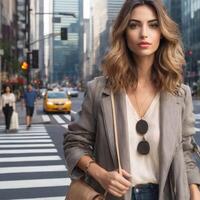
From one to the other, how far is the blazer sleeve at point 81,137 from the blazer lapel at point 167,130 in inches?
12.6

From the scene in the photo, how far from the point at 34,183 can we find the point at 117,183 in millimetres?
6749

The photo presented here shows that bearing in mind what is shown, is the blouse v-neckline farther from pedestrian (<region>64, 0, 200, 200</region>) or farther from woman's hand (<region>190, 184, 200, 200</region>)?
woman's hand (<region>190, 184, 200, 200</region>)

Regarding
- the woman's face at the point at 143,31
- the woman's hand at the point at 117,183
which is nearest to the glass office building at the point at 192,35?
the woman's face at the point at 143,31

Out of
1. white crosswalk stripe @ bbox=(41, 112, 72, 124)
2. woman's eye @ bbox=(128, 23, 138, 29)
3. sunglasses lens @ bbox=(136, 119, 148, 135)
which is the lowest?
white crosswalk stripe @ bbox=(41, 112, 72, 124)

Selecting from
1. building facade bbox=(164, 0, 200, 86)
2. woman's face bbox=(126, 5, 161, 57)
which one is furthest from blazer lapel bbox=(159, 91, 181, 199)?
building facade bbox=(164, 0, 200, 86)

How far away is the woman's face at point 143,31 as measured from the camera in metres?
2.37

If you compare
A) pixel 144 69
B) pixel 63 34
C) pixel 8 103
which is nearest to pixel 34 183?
pixel 144 69

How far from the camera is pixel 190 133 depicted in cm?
247

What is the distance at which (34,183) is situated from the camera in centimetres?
873

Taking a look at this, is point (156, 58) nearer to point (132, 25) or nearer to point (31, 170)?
point (132, 25)

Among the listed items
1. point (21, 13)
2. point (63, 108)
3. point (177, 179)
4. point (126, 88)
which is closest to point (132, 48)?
point (126, 88)

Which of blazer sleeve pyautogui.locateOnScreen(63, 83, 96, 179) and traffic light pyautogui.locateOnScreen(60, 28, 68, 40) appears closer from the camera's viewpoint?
blazer sleeve pyautogui.locateOnScreen(63, 83, 96, 179)

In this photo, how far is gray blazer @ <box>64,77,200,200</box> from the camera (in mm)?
2281

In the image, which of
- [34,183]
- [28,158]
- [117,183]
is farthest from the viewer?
[28,158]
